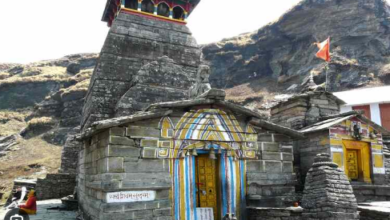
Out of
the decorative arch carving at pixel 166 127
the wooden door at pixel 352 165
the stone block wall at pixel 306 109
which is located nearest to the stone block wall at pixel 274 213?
the decorative arch carving at pixel 166 127

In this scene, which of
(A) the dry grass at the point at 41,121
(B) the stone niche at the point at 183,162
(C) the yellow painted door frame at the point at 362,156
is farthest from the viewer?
(A) the dry grass at the point at 41,121

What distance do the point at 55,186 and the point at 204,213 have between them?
11.1 meters

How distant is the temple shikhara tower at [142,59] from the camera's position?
1382 cm

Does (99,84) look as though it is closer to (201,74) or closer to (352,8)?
(201,74)

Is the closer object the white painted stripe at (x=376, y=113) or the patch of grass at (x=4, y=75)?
the white painted stripe at (x=376, y=113)

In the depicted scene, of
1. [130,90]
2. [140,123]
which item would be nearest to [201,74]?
[140,123]

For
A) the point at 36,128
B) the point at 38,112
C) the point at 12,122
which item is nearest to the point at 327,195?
the point at 36,128

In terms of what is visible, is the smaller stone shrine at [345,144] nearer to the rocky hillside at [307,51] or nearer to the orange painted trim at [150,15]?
the orange painted trim at [150,15]

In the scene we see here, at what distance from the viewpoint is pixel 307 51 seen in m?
46.9

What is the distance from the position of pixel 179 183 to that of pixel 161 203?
2.44 ft

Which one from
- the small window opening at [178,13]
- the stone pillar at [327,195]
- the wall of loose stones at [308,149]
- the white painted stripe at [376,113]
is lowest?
the stone pillar at [327,195]

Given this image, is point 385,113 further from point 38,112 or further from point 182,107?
point 38,112

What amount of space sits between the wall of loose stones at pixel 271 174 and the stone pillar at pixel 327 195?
53.2 inches

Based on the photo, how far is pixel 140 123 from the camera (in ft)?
28.2
